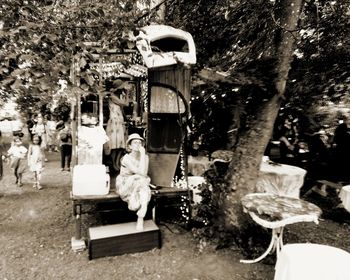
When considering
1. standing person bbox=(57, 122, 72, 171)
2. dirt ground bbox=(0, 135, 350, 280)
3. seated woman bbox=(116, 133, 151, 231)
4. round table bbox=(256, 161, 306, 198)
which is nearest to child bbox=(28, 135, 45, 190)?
dirt ground bbox=(0, 135, 350, 280)

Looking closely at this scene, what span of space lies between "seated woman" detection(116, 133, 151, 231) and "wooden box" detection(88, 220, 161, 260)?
0.17 m

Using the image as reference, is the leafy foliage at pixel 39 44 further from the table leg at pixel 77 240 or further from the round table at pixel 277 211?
the round table at pixel 277 211

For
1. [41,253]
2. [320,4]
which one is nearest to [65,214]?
[41,253]

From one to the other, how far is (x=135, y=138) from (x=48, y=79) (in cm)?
300

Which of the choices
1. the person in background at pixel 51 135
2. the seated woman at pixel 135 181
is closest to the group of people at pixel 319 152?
the seated woman at pixel 135 181

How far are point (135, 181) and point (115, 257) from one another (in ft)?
4.22

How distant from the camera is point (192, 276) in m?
4.68

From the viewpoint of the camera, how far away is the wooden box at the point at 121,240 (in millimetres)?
5125

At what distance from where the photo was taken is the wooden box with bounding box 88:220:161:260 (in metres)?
5.12

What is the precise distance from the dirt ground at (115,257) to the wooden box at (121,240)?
0.10 metres

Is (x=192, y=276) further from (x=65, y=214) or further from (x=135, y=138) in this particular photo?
(x=65, y=214)

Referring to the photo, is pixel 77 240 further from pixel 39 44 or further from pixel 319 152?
pixel 319 152

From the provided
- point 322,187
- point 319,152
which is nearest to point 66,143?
point 322,187

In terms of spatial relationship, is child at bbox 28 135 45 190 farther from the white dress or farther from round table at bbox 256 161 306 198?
round table at bbox 256 161 306 198
